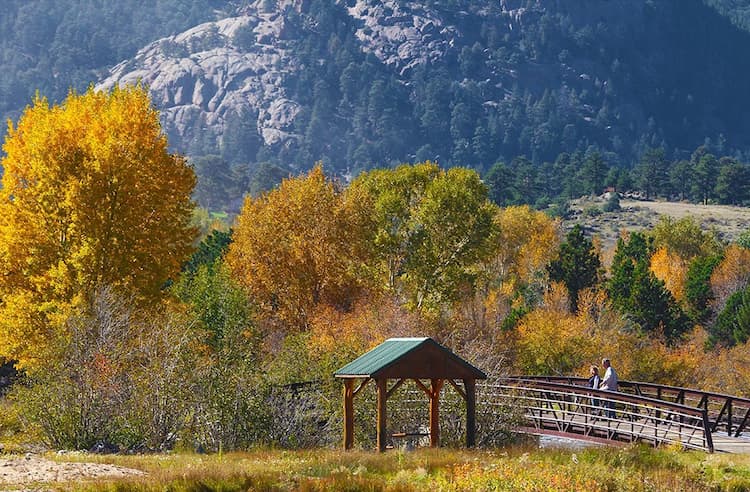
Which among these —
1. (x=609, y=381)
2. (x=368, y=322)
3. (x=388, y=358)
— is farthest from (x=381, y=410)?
(x=368, y=322)

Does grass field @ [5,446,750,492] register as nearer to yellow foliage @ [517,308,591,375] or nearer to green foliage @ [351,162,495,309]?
yellow foliage @ [517,308,591,375]

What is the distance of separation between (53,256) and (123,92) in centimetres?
944

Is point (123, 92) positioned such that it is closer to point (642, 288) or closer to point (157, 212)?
point (157, 212)

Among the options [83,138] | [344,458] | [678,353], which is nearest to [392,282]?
[678,353]

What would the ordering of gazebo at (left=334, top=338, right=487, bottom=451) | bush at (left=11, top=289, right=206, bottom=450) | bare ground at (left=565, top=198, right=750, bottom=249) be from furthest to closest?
bare ground at (left=565, top=198, right=750, bottom=249)
bush at (left=11, top=289, right=206, bottom=450)
gazebo at (left=334, top=338, right=487, bottom=451)

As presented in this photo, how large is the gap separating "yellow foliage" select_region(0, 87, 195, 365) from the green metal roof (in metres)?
16.4

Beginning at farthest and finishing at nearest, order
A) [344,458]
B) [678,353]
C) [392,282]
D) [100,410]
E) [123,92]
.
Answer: [678,353] → [392,282] → [123,92] → [100,410] → [344,458]

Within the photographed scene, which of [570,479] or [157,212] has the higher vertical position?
[157,212]

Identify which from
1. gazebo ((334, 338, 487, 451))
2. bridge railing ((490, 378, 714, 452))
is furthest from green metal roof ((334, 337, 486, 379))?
bridge railing ((490, 378, 714, 452))

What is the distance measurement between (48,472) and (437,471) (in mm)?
9182

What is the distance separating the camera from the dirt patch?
2373 centimetres

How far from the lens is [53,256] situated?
148 ft

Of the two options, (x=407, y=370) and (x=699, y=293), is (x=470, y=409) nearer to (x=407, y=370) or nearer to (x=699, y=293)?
(x=407, y=370)

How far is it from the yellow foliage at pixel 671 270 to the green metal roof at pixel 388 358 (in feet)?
276
